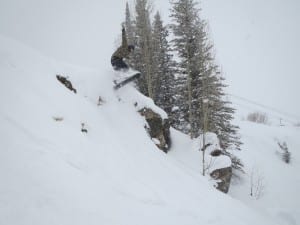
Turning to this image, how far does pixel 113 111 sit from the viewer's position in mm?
11992

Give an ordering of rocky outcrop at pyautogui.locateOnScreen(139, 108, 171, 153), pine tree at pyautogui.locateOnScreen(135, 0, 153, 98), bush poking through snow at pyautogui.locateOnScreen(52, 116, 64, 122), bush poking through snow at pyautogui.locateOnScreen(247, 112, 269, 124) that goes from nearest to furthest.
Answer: bush poking through snow at pyautogui.locateOnScreen(52, 116, 64, 122) < rocky outcrop at pyautogui.locateOnScreen(139, 108, 171, 153) < pine tree at pyautogui.locateOnScreen(135, 0, 153, 98) < bush poking through snow at pyautogui.locateOnScreen(247, 112, 269, 124)

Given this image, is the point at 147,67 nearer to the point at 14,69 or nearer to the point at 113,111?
the point at 113,111

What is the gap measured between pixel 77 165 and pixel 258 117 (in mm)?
54435

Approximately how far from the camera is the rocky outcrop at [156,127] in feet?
43.8

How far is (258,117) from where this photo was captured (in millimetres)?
52688

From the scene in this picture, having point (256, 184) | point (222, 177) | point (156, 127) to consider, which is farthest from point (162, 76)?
point (256, 184)

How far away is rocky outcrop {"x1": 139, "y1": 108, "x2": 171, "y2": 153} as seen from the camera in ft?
43.8

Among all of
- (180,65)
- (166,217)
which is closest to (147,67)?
(180,65)

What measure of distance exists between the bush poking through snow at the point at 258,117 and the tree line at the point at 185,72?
37662 mm

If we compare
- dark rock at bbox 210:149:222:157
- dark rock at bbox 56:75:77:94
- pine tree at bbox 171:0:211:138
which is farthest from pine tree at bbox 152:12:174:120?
dark rock at bbox 56:75:77:94

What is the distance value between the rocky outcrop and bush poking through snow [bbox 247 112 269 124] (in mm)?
43989

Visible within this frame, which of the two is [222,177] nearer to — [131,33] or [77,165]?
[77,165]

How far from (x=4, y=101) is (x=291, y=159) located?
28.5 m

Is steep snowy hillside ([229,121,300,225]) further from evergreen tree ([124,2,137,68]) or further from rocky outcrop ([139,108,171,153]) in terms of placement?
evergreen tree ([124,2,137,68])
